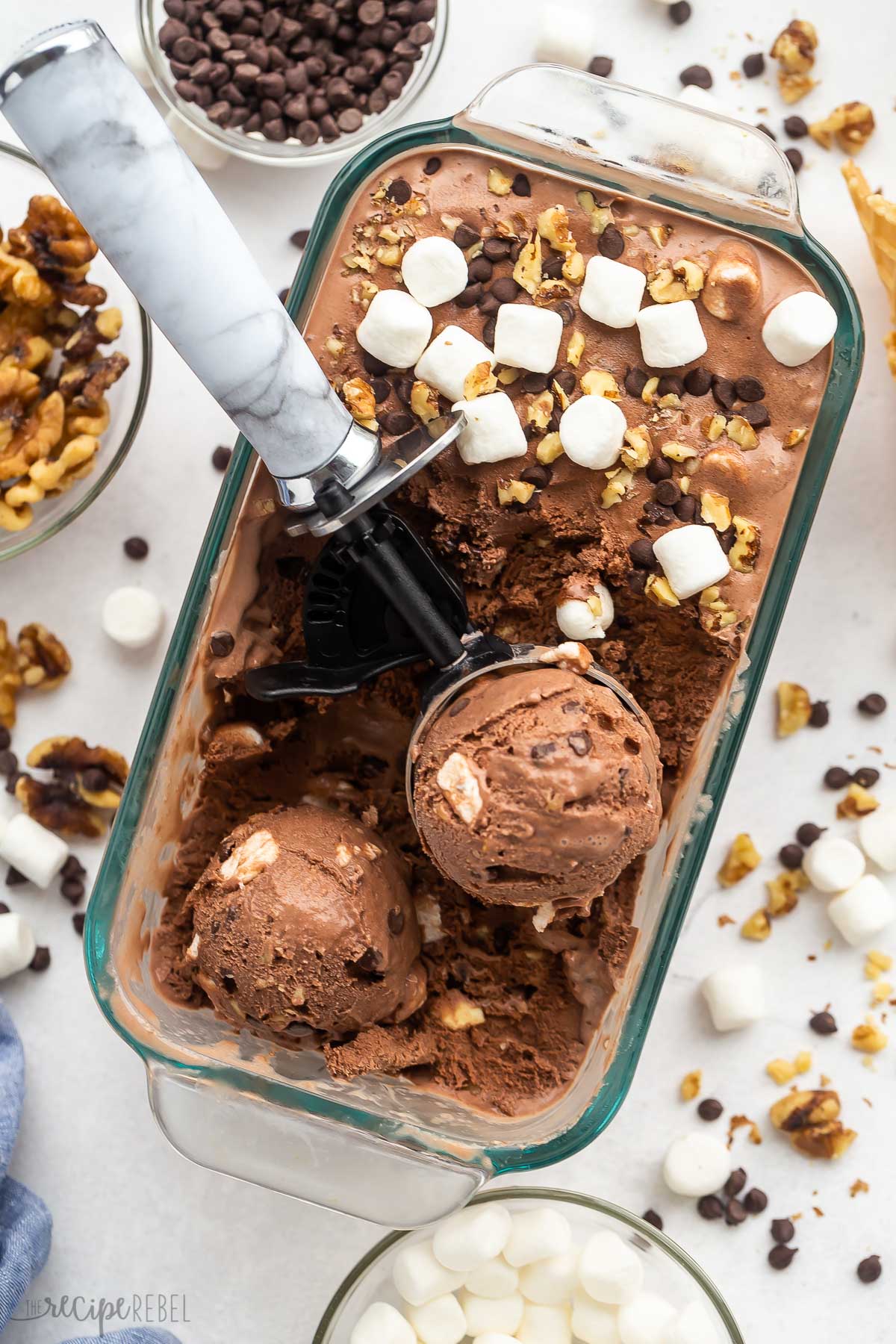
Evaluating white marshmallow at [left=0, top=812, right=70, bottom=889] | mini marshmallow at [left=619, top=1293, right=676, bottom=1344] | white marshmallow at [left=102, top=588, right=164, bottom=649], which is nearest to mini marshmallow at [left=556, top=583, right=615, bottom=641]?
white marshmallow at [left=102, top=588, right=164, bottom=649]

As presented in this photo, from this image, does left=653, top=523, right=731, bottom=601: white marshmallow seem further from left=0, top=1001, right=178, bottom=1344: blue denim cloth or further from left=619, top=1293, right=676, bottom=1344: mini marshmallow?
left=0, top=1001, right=178, bottom=1344: blue denim cloth

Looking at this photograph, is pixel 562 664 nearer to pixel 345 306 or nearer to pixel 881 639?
pixel 345 306

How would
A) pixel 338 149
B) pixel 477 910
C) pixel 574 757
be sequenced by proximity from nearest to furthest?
1. pixel 574 757
2. pixel 477 910
3. pixel 338 149

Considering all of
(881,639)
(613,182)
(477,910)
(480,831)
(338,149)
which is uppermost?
(338,149)

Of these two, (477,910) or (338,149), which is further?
(338,149)

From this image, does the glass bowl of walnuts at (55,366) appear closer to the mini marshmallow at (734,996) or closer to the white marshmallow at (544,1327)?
the mini marshmallow at (734,996)

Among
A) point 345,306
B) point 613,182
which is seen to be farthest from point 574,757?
point 613,182
